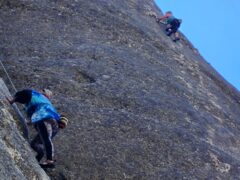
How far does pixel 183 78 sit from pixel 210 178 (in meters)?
8.76

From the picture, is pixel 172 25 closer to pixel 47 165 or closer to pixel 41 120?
pixel 41 120

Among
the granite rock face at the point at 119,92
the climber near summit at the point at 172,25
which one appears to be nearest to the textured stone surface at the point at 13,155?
the granite rock face at the point at 119,92

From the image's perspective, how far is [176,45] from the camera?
33.7 meters

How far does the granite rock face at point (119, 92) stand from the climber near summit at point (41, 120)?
880 mm

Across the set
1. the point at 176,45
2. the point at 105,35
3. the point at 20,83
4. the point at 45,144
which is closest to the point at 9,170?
the point at 45,144

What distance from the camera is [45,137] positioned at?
16.2 metres

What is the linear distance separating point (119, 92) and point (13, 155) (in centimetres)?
914

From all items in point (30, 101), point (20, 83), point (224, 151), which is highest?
point (224, 151)

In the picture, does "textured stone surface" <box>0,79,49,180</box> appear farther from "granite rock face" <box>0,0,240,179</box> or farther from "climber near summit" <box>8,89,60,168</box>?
"granite rock face" <box>0,0,240,179</box>

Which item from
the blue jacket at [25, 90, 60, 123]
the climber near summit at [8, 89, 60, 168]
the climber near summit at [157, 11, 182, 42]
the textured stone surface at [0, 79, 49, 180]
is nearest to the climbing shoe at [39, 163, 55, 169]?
the climber near summit at [8, 89, 60, 168]

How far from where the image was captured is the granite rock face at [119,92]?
61.4 feet

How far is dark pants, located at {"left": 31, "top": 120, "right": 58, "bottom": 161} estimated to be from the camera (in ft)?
53.0

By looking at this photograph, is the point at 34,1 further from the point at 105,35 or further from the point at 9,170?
the point at 9,170

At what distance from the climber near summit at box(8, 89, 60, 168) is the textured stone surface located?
669 mm
